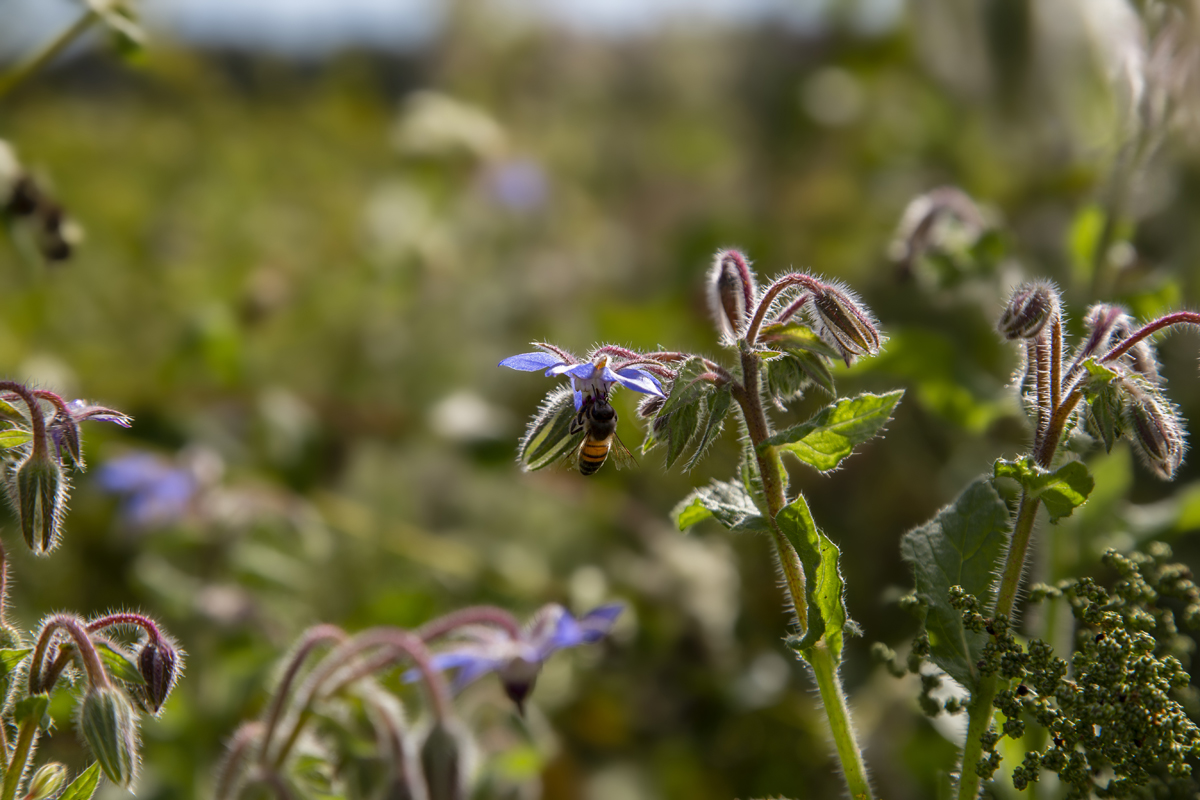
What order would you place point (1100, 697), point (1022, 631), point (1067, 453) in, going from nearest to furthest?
1. point (1100, 697)
2. point (1067, 453)
3. point (1022, 631)

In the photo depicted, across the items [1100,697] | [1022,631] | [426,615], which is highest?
[1022,631]

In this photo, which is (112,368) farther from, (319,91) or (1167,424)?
(319,91)

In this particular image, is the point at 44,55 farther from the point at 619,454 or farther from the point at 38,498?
the point at 619,454

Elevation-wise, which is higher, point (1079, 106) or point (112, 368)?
point (1079, 106)

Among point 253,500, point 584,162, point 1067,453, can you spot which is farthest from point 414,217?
point 1067,453

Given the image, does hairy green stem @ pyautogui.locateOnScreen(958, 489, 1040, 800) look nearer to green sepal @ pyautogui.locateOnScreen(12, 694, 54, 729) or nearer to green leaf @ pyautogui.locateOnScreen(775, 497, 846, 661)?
green leaf @ pyautogui.locateOnScreen(775, 497, 846, 661)

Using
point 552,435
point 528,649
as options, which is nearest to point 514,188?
point 528,649
